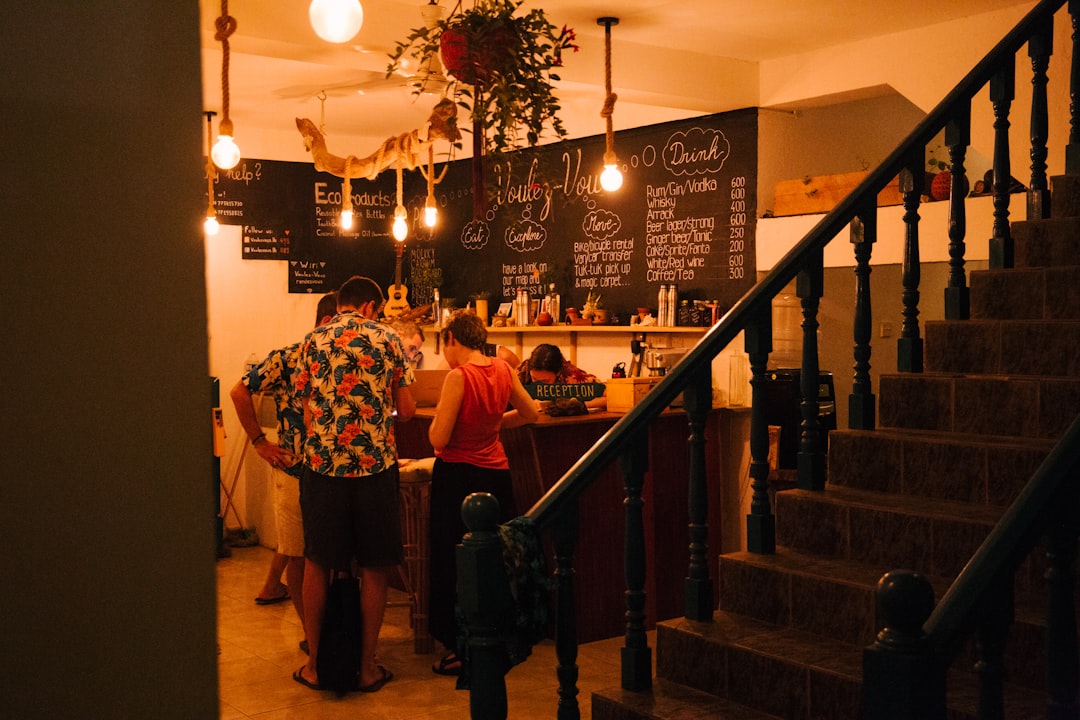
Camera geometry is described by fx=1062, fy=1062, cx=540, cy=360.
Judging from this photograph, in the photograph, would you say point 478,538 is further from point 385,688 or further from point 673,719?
point 385,688

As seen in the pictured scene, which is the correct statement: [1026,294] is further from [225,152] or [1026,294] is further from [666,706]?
[225,152]

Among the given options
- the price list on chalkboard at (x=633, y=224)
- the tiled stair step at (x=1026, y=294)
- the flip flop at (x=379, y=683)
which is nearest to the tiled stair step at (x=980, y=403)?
the tiled stair step at (x=1026, y=294)

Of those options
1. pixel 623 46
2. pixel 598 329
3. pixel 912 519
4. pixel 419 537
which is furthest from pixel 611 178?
pixel 912 519

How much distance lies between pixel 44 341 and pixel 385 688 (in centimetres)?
395

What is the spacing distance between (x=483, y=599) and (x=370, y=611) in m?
2.10

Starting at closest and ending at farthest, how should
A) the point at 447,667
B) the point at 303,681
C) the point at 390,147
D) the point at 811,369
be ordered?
the point at 811,369 → the point at 303,681 → the point at 447,667 → the point at 390,147

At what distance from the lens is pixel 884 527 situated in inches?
135

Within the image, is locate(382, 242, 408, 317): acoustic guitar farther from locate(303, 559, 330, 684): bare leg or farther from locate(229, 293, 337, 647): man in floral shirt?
locate(303, 559, 330, 684): bare leg

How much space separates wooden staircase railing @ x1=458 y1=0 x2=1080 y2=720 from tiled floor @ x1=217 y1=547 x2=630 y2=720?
1256 millimetres

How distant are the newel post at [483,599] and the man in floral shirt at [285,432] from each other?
2.05 metres

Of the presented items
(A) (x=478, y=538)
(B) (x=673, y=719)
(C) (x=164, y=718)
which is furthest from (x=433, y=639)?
(C) (x=164, y=718)

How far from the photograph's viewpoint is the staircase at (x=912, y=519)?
3053mm

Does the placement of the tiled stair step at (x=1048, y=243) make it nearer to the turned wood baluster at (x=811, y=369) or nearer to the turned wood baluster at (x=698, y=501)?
the turned wood baluster at (x=811, y=369)

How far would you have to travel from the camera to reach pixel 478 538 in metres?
2.64
